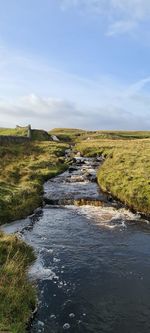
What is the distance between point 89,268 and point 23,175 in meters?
30.2

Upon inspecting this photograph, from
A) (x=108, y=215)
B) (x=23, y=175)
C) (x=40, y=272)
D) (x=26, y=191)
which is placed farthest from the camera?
(x=23, y=175)

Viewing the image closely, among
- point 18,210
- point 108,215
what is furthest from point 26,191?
point 108,215

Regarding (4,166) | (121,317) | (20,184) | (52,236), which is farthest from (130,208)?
(4,166)

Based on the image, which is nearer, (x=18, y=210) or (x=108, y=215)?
(x=18, y=210)

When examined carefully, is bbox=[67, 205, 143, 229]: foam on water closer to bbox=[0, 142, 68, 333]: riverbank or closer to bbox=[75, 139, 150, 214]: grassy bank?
bbox=[75, 139, 150, 214]: grassy bank

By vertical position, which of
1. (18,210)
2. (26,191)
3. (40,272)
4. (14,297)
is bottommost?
(40,272)

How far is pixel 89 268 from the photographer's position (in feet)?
73.9

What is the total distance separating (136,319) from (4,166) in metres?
43.6

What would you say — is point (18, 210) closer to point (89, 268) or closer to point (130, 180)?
point (89, 268)

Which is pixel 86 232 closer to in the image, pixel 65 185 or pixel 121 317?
pixel 121 317

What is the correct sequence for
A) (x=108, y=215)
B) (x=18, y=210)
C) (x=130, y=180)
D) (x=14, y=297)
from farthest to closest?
(x=130, y=180) → (x=108, y=215) → (x=18, y=210) → (x=14, y=297)

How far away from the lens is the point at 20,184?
147 feet

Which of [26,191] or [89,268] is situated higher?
[26,191]

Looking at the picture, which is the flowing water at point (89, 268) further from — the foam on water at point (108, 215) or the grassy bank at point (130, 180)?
the grassy bank at point (130, 180)
